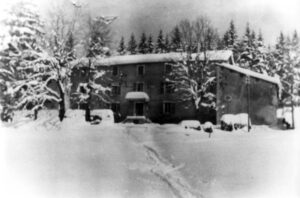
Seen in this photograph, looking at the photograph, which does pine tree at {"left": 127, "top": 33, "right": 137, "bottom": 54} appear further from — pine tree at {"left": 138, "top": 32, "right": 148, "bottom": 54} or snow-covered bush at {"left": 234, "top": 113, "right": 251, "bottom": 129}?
snow-covered bush at {"left": 234, "top": 113, "right": 251, "bottom": 129}

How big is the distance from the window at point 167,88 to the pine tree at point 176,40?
275 millimetres

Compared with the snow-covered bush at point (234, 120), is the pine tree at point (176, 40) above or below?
above

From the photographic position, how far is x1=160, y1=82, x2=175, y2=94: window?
2348 millimetres

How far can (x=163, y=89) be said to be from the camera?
235 cm

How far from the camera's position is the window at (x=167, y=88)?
2348 millimetres

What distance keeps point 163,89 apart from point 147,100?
0.15m

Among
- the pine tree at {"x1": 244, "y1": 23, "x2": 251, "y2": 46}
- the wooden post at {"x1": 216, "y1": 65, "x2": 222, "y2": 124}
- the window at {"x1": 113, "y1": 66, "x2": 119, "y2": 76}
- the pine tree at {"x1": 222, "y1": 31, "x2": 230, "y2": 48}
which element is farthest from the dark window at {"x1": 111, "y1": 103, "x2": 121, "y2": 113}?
the pine tree at {"x1": 244, "y1": 23, "x2": 251, "y2": 46}

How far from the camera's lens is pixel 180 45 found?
7.83 feet

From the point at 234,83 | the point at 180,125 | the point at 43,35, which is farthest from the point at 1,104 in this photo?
the point at 234,83

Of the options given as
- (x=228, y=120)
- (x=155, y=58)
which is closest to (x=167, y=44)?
(x=155, y=58)

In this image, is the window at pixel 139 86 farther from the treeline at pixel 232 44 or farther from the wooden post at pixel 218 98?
the wooden post at pixel 218 98

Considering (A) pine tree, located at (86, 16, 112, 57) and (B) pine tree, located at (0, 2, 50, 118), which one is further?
(A) pine tree, located at (86, 16, 112, 57)

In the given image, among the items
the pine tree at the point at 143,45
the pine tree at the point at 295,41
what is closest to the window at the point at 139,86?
the pine tree at the point at 143,45

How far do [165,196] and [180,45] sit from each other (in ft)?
3.59
